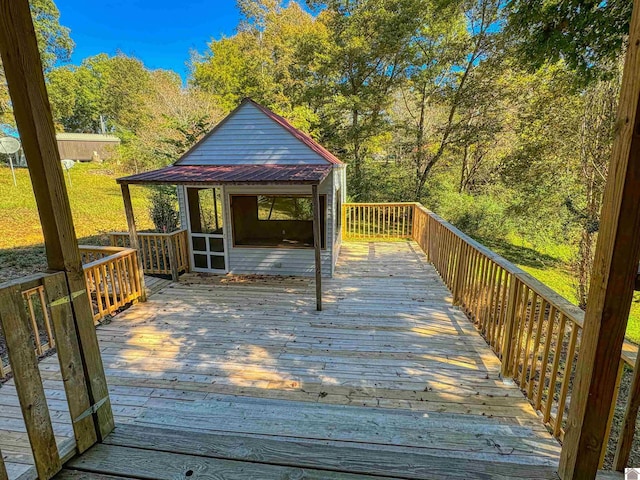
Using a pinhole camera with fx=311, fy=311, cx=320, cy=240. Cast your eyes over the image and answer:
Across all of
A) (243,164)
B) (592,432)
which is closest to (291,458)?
(592,432)

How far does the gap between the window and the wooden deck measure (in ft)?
6.43

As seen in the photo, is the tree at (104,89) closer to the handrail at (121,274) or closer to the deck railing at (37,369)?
the handrail at (121,274)

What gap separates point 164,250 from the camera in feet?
20.1

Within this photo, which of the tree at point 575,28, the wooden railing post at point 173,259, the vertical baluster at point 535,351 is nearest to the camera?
the vertical baluster at point 535,351

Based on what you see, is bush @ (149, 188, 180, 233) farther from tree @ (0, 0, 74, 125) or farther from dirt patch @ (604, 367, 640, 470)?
dirt patch @ (604, 367, 640, 470)

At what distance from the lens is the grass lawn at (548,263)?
8.82 meters

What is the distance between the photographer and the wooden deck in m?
1.43

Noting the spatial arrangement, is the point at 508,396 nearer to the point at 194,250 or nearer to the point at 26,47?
the point at 26,47

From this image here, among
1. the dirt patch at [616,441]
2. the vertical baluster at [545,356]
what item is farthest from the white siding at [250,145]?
the dirt patch at [616,441]

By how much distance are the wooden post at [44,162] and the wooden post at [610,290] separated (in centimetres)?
218

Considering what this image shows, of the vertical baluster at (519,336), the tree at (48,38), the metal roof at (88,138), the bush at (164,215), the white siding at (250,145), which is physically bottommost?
the vertical baluster at (519,336)

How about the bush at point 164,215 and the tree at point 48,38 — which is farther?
the tree at point 48,38

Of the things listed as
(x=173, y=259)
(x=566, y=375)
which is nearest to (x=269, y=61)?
(x=173, y=259)

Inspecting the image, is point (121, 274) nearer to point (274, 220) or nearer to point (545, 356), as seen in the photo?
point (274, 220)
